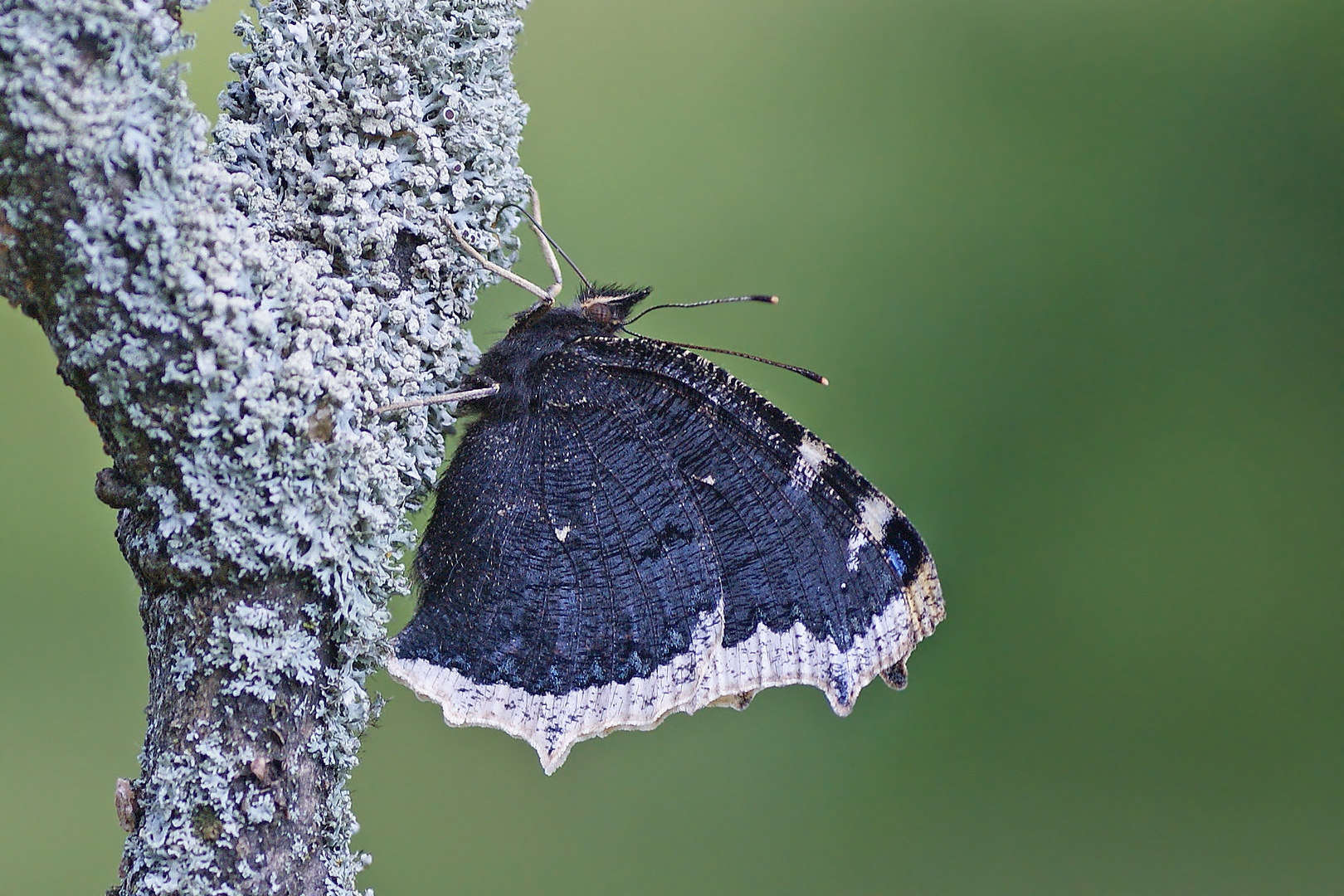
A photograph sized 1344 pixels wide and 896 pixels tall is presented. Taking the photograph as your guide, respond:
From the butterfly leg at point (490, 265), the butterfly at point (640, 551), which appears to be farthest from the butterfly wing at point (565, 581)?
the butterfly leg at point (490, 265)

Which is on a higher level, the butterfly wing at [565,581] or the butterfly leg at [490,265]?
the butterfly leg at [490,265]

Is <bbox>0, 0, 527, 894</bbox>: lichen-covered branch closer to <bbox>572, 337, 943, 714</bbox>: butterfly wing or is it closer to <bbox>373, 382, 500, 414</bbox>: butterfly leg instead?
<bbox>373, 382, 500, 414</bbox>: butterfly leg

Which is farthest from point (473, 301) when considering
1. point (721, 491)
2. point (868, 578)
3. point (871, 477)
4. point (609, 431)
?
point (871, 477)

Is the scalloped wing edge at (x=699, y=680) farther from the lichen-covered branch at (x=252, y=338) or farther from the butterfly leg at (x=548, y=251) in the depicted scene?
the butterfly leg at (x=548, y=251)

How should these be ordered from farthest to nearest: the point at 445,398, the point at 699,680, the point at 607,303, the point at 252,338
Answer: the point at 607,303
the point at 699,680
the point at 445,398
the point at 252,338

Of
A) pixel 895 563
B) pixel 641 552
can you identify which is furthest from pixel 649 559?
pixel 895 563

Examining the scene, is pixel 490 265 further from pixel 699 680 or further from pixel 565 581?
pixel 699 680

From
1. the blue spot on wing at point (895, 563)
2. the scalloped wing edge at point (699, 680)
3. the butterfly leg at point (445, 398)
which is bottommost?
the scalloped wing edge at point (699, 680)
